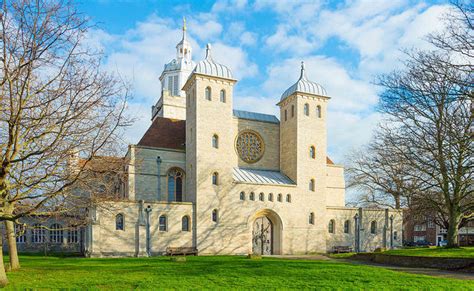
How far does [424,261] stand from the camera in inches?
770

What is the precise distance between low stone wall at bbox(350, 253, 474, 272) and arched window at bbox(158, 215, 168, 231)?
1369cm

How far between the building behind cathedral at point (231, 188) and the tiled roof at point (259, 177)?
4.2 inches

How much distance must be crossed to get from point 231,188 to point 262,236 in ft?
20.0

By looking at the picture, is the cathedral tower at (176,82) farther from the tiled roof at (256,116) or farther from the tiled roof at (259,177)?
the tiled roof at (259,177)

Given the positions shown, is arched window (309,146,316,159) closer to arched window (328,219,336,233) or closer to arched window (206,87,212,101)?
arched window (328,219,336,233)

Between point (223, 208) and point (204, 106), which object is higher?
point (204, 106)

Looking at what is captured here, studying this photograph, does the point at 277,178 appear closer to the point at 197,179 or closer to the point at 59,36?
the point at 197,179

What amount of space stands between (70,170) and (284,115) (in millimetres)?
26347

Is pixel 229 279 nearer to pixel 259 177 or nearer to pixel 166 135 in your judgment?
pixel 259 177

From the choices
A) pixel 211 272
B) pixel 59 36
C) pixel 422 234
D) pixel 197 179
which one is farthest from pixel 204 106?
pixel 422 234

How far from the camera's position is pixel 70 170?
488 inches

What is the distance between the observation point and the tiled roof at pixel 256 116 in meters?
35.4

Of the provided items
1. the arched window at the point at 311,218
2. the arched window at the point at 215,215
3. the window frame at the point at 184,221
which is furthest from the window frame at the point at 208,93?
the arched window at the point at 311,218

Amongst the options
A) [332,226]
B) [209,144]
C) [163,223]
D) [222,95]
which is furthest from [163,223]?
[332,226]
